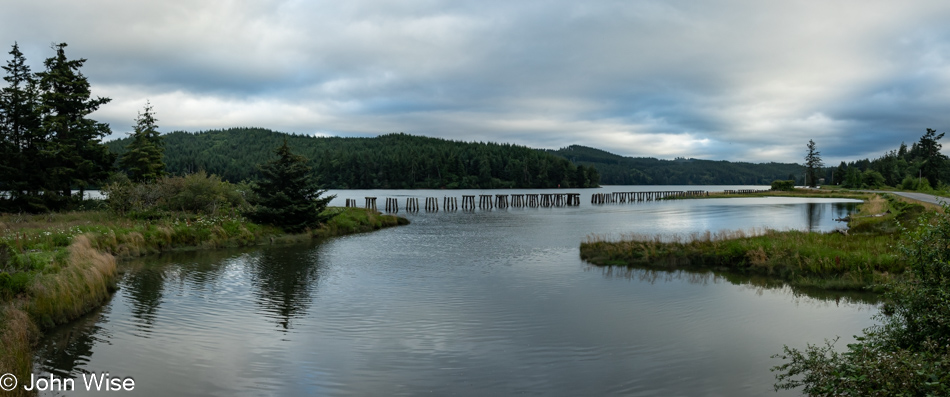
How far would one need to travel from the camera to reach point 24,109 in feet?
109

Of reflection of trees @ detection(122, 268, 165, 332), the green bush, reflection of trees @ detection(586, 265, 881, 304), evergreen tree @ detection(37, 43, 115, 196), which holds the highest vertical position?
evergreen tree @ detection(37, 43, 115, 196)

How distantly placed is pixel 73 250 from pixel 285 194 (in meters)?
15.6

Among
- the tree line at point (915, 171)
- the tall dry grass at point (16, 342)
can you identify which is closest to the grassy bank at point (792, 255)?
the tall dry grass at point (16, 342)

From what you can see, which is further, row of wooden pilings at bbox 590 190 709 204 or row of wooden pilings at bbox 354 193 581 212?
row of wooden pilings at bbox 590 190 709 204

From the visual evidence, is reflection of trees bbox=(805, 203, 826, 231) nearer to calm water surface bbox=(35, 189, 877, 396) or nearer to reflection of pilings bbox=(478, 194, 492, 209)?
calm water surface bbox=(35, 189, 877, 396)

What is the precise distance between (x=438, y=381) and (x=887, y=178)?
444ft

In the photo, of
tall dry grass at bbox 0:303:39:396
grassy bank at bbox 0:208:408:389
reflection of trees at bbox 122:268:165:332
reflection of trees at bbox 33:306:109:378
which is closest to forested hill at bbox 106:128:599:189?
grassy bank at bbox 0:208:408:389

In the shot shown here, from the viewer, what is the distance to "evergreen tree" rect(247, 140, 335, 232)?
3216 centimetres

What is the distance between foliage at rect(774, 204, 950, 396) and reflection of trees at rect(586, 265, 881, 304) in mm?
8347

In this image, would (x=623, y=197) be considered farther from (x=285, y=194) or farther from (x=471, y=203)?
(x=285, y=194)

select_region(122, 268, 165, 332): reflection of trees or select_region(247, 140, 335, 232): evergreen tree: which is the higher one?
select_region(247, 140, 335, 232): evergreen tree

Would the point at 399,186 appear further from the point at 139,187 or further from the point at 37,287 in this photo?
the point at 37,287

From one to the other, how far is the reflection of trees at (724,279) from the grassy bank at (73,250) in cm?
1621

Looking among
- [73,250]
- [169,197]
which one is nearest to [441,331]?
[73,250]
